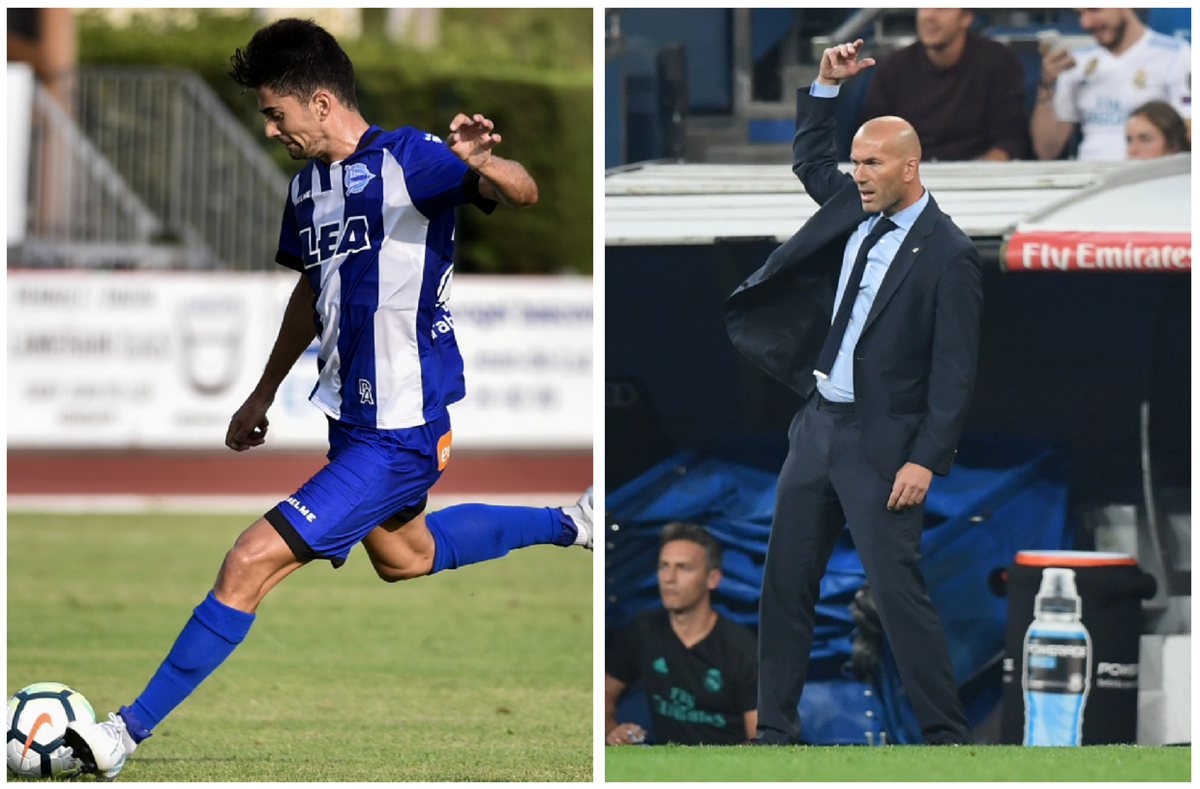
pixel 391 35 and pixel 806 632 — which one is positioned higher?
pixel 391 35

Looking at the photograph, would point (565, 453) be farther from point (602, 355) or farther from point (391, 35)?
point (391, 35)

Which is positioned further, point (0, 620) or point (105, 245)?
point (105, 245)

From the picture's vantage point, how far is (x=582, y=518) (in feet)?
16.2

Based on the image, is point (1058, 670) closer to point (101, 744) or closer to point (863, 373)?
point (863, 373)

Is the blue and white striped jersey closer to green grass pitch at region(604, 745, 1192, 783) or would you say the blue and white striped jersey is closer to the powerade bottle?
green grass pitch at region(604, 745, 1192, 783)

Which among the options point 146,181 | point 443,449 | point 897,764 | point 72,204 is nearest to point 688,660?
point 897,764

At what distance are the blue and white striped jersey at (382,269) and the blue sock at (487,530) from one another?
61cm

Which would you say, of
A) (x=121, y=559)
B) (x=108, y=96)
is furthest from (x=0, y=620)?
(x=108, y=96)

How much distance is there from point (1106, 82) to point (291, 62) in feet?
8.02

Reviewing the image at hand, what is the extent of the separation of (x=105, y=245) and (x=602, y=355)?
15.8 meters

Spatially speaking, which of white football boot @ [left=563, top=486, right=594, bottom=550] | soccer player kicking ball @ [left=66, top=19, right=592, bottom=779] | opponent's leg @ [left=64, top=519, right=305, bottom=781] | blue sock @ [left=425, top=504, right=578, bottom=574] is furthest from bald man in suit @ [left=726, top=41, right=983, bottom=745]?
opponent's leg @ [left=64, top=519, right=305, bottom=781]

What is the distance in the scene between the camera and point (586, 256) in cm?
2392

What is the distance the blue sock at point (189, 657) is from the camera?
4.16 meters

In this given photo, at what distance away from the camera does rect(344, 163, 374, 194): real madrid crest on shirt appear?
4.27m
